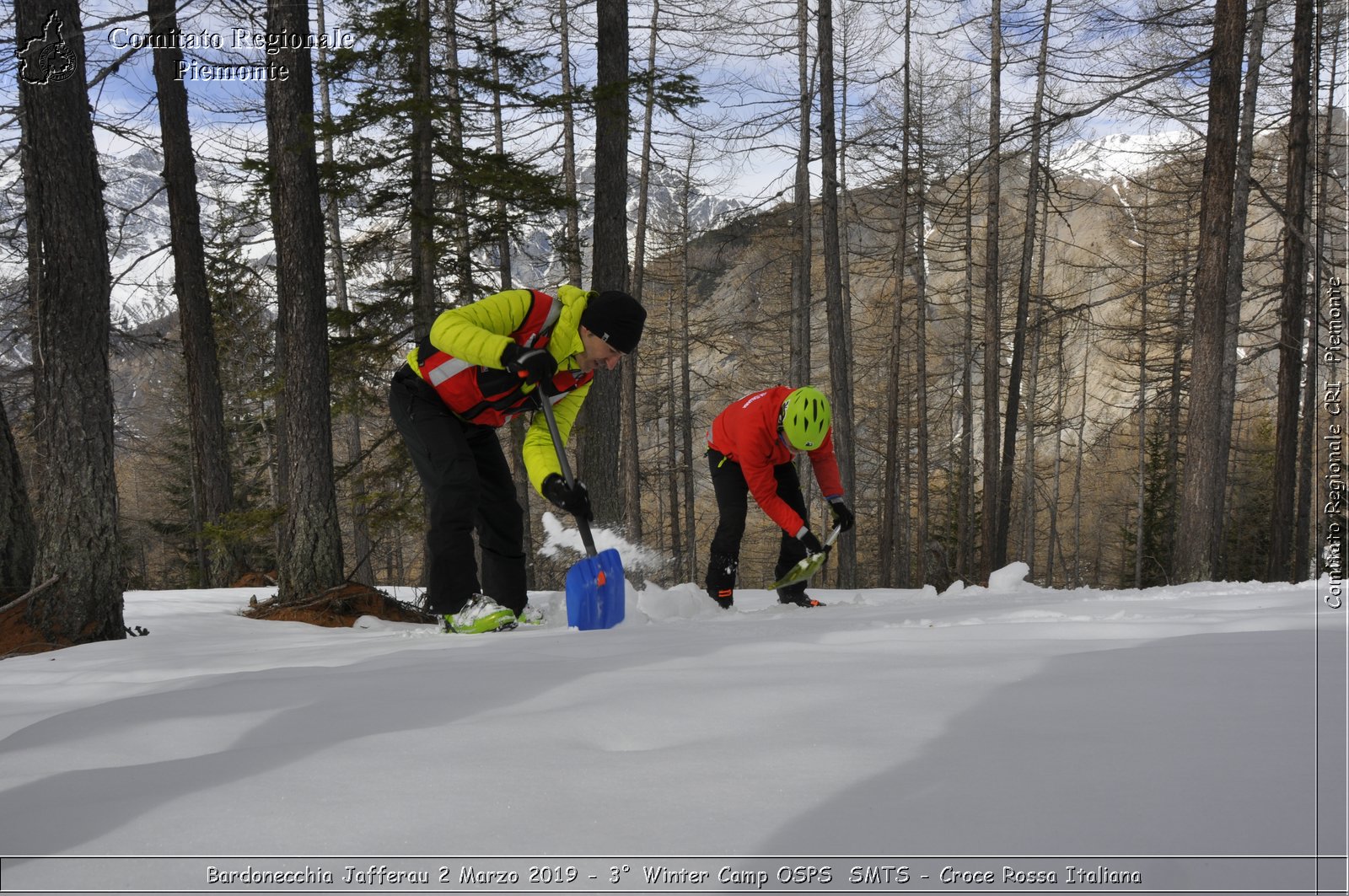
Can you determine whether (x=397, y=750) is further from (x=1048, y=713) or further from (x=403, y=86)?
(x=403, y=86)

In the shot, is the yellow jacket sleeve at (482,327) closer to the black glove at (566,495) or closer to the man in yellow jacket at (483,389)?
the man in yellow jacket at (483,389)

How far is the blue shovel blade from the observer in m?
3.79

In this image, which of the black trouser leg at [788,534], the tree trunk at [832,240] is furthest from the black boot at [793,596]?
the tree trunk at [832,240]

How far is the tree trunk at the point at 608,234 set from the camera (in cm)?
735

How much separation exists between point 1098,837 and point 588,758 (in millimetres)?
769

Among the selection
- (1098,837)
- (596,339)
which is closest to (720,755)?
(1098,837)

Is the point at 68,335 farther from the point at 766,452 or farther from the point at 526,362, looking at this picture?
the point at 766,452

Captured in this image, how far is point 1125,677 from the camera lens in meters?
1.77

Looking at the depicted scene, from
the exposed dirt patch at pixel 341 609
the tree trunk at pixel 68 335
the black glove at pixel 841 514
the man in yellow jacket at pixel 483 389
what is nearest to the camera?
the man in yellow jacket at pixel 483 389

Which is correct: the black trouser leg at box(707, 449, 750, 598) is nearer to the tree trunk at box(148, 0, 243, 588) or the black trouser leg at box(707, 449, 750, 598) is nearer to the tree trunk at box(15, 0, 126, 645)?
the tree trunk at box(15, 0, 126, 645)

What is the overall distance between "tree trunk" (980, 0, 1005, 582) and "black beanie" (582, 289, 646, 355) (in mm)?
12452

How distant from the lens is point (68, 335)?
4633 millimetres

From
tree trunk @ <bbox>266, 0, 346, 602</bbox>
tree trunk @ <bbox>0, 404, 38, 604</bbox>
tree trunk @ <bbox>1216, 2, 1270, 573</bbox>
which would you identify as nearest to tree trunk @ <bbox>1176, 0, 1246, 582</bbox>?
tree trunk @ <bbox>1216, 2, 1270, 573</bbox>

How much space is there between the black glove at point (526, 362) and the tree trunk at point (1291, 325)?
1202 centimetres
